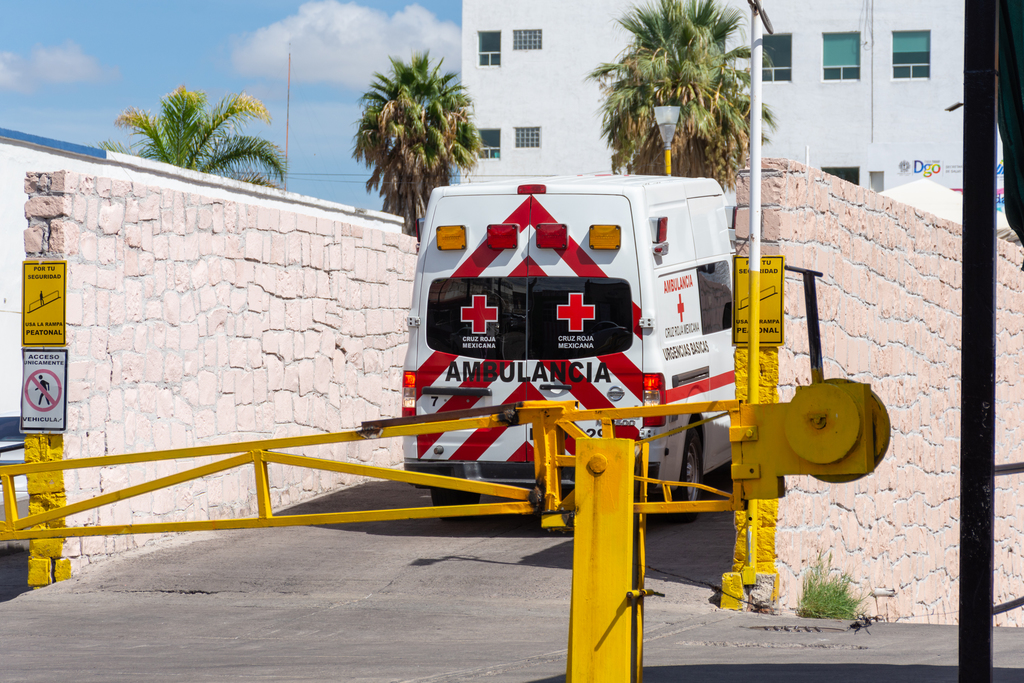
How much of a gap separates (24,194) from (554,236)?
1024 centimetres

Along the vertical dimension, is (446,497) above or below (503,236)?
below

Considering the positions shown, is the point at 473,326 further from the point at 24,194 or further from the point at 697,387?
the point at 24,194

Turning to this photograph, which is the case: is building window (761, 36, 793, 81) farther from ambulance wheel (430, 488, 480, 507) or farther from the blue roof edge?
ambulance wheel (430, 488, 480, 507)

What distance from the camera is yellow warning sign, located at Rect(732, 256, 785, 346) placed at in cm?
736

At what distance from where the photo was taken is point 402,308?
1317 centimetres

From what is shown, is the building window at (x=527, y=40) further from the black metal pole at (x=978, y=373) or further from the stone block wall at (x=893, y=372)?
the black metal pole at (x=978, y=373)

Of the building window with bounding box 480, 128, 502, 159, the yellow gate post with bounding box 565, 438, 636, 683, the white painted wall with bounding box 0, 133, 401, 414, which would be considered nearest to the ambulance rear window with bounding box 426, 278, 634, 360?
the yellow gate post with bounding box 565, 438, 636, 683

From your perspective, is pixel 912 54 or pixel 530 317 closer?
pixel 530 317

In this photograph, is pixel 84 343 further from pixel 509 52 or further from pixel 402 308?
pixel 509 52

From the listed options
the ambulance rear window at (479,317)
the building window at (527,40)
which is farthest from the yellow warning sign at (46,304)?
the building window at (527,40)

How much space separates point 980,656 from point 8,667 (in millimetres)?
4975

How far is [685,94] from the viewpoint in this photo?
2650 centimetres

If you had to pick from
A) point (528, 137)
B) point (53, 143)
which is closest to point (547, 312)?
point (53, 143)

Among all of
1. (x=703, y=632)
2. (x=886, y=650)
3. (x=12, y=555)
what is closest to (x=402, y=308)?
(x=12, y=555)
